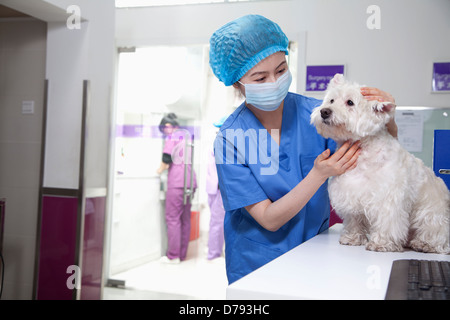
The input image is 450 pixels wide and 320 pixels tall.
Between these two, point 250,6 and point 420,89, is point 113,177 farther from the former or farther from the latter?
point 420,89

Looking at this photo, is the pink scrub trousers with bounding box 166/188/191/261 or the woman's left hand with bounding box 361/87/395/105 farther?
the pink scrub trousers with bounding box 166/188/191/261

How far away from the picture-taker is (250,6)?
3.55 meters

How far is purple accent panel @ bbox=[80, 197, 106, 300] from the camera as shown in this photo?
3004 mm

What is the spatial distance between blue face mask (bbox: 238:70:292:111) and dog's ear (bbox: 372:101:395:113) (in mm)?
310

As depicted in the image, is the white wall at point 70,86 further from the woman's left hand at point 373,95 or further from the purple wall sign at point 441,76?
the purple wall sign at point 441,76

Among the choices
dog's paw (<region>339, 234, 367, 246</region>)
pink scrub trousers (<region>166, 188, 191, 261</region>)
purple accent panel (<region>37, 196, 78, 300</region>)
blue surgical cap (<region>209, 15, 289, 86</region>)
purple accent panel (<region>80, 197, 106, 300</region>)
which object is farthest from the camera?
pink scrub trousers (<region>166, 188, 191, 261</region>)

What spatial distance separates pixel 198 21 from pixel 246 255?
276 centimetres

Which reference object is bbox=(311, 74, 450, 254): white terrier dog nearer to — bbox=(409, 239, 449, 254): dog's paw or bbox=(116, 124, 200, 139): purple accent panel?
bbox=(409, 239, 449, 254): dog's paw

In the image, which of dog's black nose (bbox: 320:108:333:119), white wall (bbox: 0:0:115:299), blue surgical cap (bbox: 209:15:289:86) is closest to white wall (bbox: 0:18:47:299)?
white wall (bbox: 0:0:115:299)

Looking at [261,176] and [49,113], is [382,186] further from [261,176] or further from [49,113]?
[49,113]

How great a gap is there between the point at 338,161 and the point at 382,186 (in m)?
0.13

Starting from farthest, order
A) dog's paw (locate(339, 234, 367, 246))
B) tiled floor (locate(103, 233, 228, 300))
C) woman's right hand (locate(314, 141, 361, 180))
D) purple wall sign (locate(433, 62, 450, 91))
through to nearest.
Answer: tiled floor (locate(103, 233, 228, 300)) → purple wall sign (locate(433, 62, 450, 91)) → dog's paw (locate(339, 234, 367, 246)) → woman's right hand (locate(314, 141, 361, 180))

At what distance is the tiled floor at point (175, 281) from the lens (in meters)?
3.67
